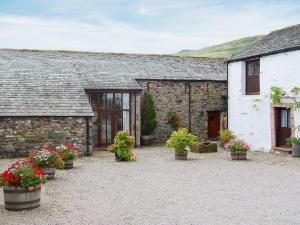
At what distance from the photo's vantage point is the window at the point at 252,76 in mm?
21500

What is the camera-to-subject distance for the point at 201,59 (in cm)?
2995

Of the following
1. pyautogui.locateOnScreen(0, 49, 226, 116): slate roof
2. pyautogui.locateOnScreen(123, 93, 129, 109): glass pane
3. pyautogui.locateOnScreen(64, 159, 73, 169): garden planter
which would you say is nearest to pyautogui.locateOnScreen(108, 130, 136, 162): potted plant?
pyautogui.locateOnScreen(64, 159, 73, 169): garden planter

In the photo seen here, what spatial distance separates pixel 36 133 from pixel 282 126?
1159 cm

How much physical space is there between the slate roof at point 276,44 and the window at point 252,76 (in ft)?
1.83

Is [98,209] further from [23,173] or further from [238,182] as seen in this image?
[238,182]

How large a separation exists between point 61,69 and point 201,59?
10759mm

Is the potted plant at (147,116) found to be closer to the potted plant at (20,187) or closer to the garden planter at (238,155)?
the garden planter at (238,155)

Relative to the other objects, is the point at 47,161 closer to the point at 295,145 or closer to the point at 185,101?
the point at 295,145

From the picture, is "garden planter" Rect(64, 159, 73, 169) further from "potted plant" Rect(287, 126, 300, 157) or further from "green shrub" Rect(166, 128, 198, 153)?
"potted plant" Rect(287, 126, 300, 157)

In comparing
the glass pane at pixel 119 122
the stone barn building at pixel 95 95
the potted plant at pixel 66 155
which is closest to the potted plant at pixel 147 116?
the stone barn building at pixel 95 95

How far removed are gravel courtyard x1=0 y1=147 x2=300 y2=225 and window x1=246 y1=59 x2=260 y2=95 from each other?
5675 millimetres

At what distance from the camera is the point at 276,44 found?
20.4 m

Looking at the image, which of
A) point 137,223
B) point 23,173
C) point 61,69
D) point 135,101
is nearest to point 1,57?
point 61,69

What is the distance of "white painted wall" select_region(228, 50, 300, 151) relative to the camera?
18797 millimetres
